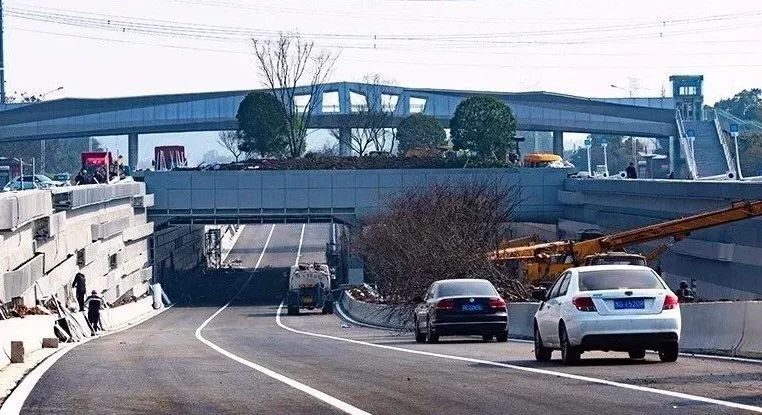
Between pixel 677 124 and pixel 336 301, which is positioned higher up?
pixel 677 124

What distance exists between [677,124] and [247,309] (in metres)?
44.6

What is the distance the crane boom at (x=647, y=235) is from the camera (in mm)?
46500

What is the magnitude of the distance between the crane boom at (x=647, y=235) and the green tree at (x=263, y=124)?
173 feet

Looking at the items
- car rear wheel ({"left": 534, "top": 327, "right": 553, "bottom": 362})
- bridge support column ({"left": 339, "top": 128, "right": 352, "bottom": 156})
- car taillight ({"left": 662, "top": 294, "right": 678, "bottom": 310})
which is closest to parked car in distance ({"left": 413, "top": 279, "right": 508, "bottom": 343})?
car rear wheel ({"left": 534, "top": 327, "right": 553, "bottom": 362})

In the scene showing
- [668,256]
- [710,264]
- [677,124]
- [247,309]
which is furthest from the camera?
[677,124]

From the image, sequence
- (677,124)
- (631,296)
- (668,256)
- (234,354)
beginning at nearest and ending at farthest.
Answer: (631,296)
(234,354)
(668,256)
(677,124)

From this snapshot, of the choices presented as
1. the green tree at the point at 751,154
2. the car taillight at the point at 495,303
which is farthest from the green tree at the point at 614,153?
the car taillight at the point at 495,303

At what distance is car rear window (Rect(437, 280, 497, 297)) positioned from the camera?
1318 inches

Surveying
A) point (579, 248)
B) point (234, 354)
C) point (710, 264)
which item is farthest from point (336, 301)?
point (234, 354)

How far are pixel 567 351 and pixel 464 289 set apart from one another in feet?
38.5

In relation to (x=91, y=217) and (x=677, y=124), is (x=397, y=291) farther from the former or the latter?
(x=677, y=124)

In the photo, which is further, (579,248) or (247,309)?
(247,309)

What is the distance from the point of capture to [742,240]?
60.7 metres

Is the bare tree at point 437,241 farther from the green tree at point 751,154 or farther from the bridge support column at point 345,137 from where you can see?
the green tree at point 751,154
